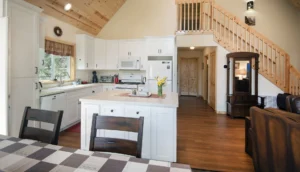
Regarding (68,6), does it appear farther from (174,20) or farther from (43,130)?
(43,130)

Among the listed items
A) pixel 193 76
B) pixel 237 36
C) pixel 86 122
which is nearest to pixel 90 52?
pixel 86 122

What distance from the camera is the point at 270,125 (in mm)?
1646

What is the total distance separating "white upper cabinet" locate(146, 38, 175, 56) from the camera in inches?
193

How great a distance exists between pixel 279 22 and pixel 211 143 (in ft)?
18.0

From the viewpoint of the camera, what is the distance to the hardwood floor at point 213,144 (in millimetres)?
2436

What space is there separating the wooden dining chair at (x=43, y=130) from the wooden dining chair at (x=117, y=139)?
0.30m

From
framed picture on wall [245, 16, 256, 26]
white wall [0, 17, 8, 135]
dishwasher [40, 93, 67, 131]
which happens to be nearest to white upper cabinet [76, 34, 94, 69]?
dishwasher [40, 93, 67, 131]

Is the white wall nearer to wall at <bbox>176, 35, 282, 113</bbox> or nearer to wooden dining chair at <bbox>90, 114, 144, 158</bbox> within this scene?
wooden dining chair at <bbox>90, 114, 144, 158</bbox>

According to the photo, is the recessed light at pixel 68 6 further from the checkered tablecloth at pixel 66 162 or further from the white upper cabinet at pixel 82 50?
the checkered tablecloth at pixel 66 162

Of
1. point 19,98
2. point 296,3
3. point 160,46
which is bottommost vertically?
point 19,98

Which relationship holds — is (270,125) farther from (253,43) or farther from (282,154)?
(253,43)

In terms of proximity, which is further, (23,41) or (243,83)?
(243,83)

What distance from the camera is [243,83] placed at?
487cm

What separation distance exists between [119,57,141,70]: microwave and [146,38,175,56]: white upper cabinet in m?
0.59
